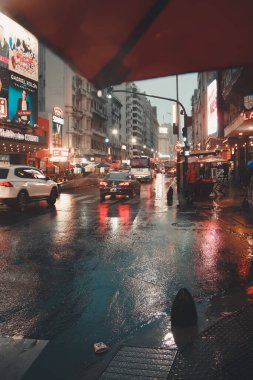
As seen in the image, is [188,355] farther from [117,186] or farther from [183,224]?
[117,186]

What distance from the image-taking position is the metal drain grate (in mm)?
3621

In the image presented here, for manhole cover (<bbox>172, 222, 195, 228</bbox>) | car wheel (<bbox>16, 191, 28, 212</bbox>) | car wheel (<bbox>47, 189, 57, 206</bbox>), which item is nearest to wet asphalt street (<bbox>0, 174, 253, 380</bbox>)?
manhole cover (<bbox>172, 222, 195, 228</bbox>)

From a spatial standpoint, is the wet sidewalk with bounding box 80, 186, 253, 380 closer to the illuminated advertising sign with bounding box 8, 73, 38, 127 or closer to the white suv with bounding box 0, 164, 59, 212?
the white suv with bounding box 0, 164, 59, 212

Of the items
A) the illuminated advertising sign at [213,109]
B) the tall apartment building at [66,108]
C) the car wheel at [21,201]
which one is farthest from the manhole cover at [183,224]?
the tall apartment building at [66,108]

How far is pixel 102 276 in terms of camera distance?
7219 mm

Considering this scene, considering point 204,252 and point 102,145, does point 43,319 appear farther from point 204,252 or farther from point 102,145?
point 102,145

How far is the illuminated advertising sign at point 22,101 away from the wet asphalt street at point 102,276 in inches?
1153

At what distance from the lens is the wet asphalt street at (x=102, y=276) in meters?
4.75

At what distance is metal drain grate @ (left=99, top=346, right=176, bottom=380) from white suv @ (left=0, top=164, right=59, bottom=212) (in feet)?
45.6

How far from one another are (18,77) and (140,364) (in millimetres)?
41948

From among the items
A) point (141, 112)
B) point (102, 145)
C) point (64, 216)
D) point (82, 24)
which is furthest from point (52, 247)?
point (141, 112)

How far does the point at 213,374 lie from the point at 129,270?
13.3 feet

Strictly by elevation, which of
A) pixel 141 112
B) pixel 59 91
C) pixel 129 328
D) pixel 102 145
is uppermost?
pixel 141 112

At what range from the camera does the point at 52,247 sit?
9.82 meters
